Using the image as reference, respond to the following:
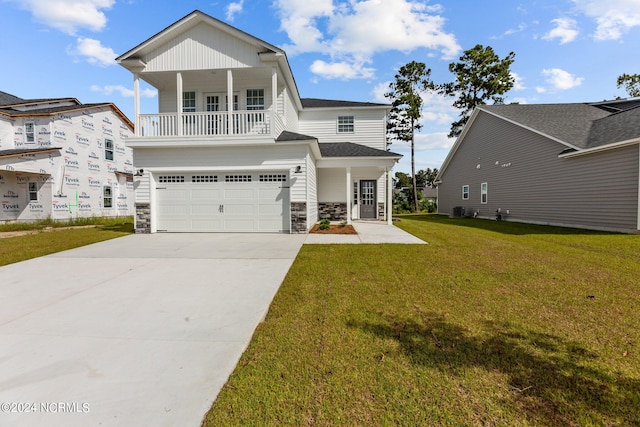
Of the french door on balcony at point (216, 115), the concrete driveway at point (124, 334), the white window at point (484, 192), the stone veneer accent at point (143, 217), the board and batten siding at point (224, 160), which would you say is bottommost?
the concrete driveway at point (124, 334)

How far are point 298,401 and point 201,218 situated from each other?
10.2m

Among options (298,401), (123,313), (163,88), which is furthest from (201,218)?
(298,401)

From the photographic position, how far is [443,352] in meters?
2.72

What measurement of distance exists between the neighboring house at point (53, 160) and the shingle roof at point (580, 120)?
25.8 metres

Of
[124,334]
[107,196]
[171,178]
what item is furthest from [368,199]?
[107,196]

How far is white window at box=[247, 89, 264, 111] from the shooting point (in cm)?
1261

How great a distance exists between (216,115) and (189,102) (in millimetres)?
2752

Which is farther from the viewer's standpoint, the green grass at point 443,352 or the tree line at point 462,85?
the tree line at point 462,85

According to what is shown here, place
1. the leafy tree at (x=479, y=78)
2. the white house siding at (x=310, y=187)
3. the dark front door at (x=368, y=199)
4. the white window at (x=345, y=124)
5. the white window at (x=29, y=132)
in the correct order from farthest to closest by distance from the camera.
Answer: the leafy tree at (x=479, y=78) → the white window at (x=29, y=132) → the white window at (x=345, y=124) → the dark front door at (x=368, y=199) → the white house siding at (x=310, y=187)

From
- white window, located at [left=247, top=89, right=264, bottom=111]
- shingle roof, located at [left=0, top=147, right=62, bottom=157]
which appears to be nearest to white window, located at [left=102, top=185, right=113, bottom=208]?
shingle roof, located at [left=0, top=147, right=62, bottom=157]

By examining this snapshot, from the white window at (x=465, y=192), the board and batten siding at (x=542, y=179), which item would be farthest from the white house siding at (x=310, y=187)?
the white window at (x=465, y=192)

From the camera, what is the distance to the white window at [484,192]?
19.3m

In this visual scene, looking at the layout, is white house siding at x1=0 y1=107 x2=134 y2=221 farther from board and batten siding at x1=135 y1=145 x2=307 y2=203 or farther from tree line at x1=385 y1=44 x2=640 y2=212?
tree line at x1=385 y1=44 x2=640 y2=212

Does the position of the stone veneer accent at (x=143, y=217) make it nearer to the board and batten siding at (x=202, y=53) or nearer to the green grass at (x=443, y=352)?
the board and batten siding at (x=202, y=53)
